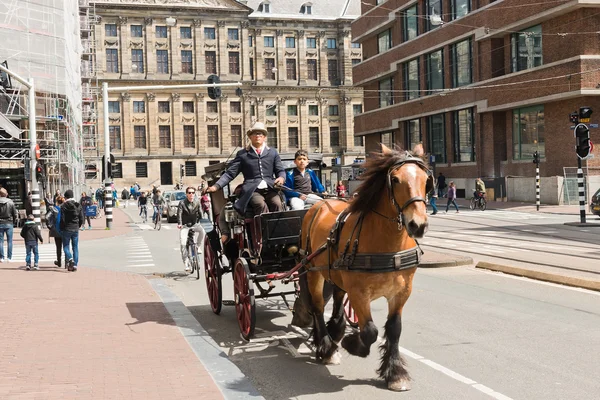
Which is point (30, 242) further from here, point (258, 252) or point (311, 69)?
point (311, 69)

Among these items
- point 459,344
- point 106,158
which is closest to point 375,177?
point 459,344

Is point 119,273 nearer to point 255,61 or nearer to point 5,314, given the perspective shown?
point 5,314

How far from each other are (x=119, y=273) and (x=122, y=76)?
7117cm

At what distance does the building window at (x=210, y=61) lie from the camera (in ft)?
277

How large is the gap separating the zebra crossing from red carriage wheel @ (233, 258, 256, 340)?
877cm

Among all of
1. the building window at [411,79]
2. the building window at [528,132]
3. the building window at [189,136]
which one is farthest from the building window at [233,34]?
the building window at [528,132]

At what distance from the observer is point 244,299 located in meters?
7.60

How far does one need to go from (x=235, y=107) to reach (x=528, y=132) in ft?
172

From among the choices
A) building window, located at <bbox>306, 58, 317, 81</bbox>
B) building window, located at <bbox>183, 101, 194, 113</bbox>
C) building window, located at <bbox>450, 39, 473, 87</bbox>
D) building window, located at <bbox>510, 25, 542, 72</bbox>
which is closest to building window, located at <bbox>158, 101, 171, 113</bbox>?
building window, located at <bbox>183, 101, 194, 113</bbox>

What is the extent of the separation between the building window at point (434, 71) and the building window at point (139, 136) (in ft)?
145

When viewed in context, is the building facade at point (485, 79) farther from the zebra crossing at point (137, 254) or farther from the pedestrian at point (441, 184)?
the zebra crossing at point (137, 254)

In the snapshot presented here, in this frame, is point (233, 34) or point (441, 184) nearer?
point (441, 184)

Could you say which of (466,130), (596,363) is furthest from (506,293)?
(466,130)

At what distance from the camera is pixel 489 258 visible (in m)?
15.0
